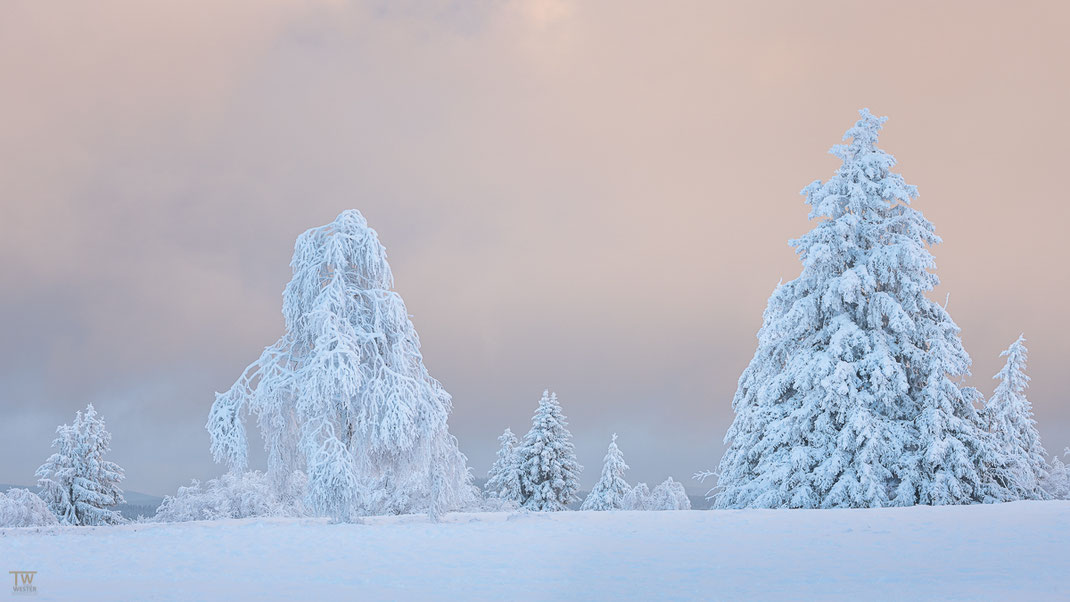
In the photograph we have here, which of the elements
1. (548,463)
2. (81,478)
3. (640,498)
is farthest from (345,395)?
(640,498)

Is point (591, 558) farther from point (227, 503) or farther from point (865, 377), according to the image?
point (227, 503)

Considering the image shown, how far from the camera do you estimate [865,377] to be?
931 inches

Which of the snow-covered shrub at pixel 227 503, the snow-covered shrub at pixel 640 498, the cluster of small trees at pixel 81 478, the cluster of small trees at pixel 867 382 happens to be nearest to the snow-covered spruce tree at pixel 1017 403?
the cluster of small trees at pixel 867 382

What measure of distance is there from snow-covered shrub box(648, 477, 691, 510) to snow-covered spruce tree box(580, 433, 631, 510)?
689 centimetres

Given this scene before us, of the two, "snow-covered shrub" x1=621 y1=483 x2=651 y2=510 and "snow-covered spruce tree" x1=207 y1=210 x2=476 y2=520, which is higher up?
"snow-covered shrub" x1=621 y1=483 x2=651 y2=510

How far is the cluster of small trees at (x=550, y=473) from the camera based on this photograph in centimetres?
4619

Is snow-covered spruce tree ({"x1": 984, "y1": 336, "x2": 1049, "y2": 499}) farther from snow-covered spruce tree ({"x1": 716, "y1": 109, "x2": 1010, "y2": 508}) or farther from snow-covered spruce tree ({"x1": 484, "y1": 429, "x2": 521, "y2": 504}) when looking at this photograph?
snow-covered spruce tree ({"x1": 484, "y1": 429, "x2": 521, "y2": 504})

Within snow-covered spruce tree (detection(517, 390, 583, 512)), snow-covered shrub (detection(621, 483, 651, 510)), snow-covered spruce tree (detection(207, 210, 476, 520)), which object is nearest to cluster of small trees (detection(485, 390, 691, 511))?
snow-covered spruce tree (detection(517, 390, 583, 512))

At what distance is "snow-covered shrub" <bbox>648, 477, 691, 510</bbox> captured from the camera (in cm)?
5517

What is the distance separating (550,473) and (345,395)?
29896 mm

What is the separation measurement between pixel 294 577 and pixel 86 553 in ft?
15.3

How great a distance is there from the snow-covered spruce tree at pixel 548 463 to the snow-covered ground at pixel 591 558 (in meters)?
29.3

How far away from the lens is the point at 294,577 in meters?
11.7

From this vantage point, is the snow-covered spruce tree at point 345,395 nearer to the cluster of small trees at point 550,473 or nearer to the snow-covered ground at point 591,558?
the snow-covered ground at point 591,558
